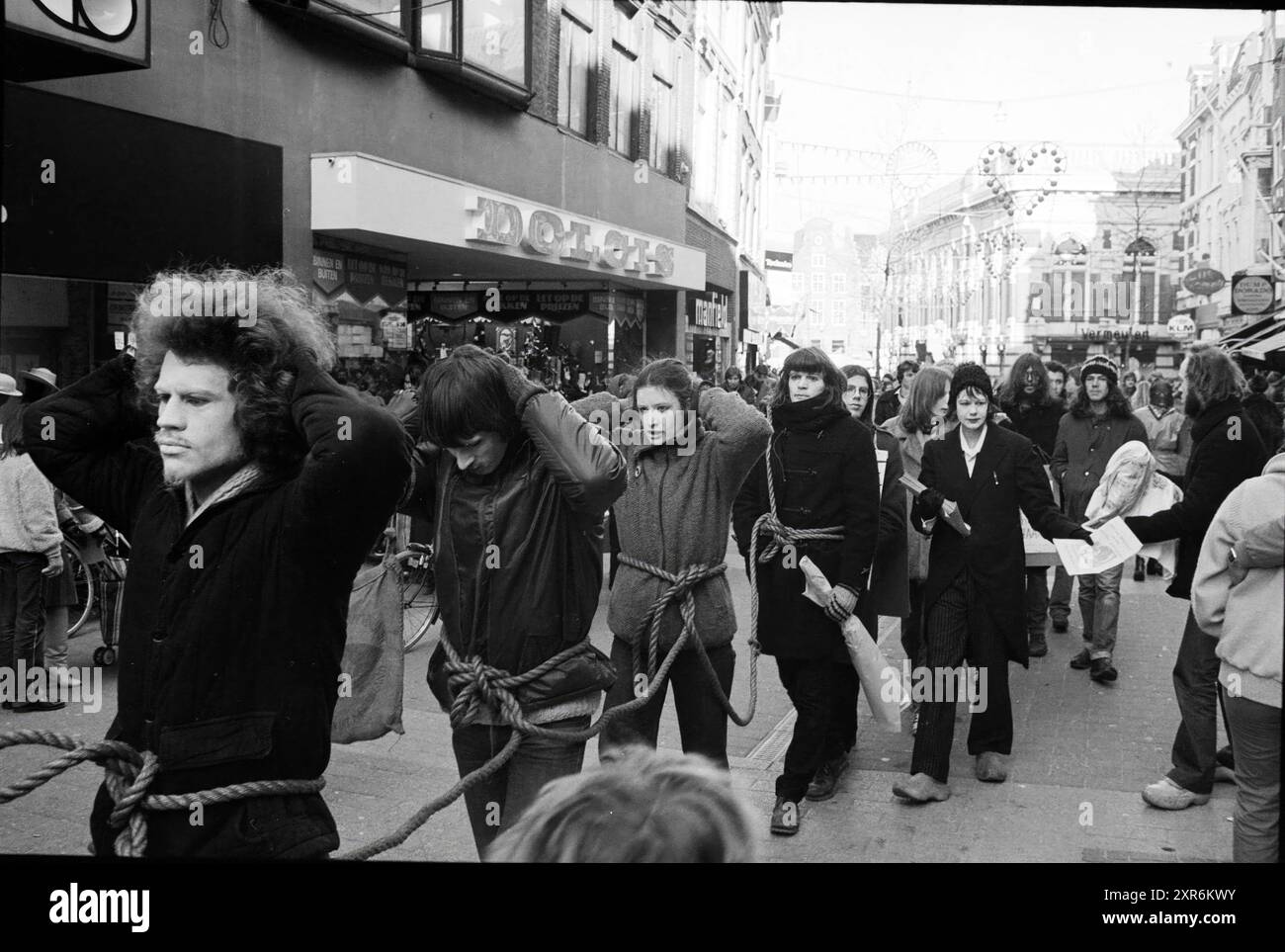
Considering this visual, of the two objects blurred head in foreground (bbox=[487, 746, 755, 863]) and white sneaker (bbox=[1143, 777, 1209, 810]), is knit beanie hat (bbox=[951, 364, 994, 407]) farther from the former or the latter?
blurred head in foreground (bbox=[487, 746, 755, 863])

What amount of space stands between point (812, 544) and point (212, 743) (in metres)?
2.91

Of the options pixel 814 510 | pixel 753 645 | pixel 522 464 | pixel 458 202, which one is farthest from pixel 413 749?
pixel 458 202

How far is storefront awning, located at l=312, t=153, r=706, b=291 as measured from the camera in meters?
9.46

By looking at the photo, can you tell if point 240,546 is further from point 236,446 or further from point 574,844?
point 574,844

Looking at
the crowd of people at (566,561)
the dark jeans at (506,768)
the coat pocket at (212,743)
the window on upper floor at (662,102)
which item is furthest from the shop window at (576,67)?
the coat pocket at (212,743)

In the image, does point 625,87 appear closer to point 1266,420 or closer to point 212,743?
point 1266,420

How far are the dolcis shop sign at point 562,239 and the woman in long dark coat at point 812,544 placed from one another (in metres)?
7.05

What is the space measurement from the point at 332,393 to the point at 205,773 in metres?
0.71

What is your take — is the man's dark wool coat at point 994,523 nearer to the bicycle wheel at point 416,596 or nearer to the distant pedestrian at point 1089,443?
the distant pedestrian at point 1089,443

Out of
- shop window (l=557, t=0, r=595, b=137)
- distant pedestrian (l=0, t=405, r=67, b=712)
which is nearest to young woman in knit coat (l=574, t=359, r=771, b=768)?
distant pedestrian (l=0, t=405, r=67, b=712)

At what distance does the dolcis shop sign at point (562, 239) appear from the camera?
11344 millimetres

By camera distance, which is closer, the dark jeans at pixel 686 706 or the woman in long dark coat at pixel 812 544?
the dark jeans at pixel 686 706

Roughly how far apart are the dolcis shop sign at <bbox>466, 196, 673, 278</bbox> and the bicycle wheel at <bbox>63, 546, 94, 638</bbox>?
15.7 ft

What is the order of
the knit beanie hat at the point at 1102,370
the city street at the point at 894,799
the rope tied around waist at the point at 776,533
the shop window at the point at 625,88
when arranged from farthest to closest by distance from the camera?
the shop window at the point at 625,88
the knit beanie hat at the point at 1102,370
the rope tied around waist at the point at 776,533
the city street at the point at 894,799
